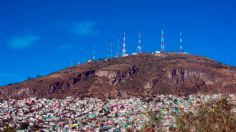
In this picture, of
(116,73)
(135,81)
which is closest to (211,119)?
(135,81)

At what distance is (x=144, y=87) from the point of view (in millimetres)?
108875

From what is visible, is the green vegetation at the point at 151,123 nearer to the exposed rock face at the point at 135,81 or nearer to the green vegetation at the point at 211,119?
the green vegetation at the point at 211,119

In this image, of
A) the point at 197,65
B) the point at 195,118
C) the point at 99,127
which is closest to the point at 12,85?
the point at 197,65

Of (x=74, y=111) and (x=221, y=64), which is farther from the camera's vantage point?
(x=221, y=64)

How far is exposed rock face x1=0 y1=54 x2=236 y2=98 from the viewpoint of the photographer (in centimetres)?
10650

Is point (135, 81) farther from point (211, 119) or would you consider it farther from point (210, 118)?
point (211, 119)

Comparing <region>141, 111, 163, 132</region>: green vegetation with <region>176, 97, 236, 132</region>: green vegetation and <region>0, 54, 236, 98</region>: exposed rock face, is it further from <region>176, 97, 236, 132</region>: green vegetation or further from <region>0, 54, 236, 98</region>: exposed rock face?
<region>0, 54, 236, 98</region>: exposed rock face

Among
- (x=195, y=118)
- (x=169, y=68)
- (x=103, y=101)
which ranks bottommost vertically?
(x=195, y=118)

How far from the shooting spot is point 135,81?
11269cm

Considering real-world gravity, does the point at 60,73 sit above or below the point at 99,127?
above

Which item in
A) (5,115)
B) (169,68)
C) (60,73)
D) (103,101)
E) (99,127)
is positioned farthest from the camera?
(60,73)

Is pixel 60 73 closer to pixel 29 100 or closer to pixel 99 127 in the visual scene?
pixel 29 100

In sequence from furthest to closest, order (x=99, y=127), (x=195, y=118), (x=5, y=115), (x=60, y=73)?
1. (x=60, y=73)
2. (x=5, y=115)
3. (x=99, y=127)
4. (x=195, y=118)

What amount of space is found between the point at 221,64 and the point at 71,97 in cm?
4213
